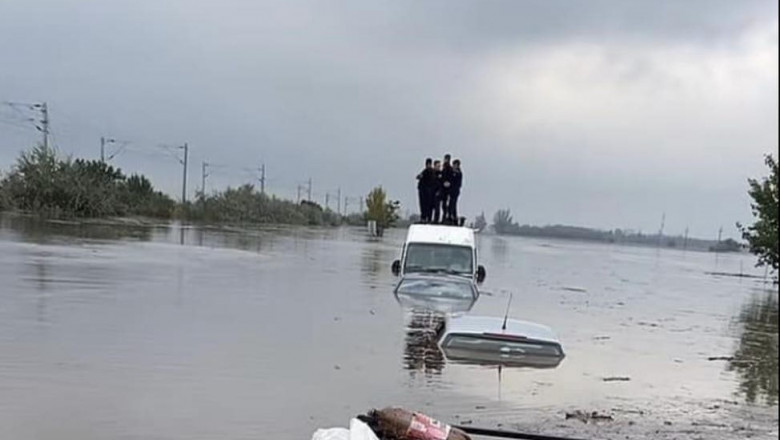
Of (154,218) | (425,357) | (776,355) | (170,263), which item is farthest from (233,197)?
(776,355)

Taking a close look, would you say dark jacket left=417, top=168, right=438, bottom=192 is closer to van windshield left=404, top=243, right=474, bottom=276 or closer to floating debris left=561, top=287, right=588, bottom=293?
van windshield left=404, top=243, right=474, bottom=276

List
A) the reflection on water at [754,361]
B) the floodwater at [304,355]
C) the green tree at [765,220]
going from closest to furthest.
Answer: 1. the green tree at [765,220]
2. the reflection on water at [754,361]
3. the floodwater at [304,355]

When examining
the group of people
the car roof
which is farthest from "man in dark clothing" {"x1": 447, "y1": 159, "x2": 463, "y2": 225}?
the car roof

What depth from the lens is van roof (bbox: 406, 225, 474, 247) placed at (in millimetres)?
11719

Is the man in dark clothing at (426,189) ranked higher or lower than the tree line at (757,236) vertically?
higher

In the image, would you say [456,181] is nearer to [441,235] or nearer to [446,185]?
[446,185]

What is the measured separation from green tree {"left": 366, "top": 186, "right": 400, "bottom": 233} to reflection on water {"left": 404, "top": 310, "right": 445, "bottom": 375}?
5831 millimetres

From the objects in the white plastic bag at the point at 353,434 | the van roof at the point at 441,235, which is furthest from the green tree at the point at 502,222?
the white plastic bag at the point at 353,434

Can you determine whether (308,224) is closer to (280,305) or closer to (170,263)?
(170,263)

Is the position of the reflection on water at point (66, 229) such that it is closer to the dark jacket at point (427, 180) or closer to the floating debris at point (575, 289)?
the dark jacket at point (427, 180)

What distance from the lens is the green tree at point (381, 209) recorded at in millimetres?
16877

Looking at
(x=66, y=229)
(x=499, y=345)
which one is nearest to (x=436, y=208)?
(x=499, y=345)

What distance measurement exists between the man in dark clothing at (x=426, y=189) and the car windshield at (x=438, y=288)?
4.16 ft

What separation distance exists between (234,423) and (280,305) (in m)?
5.85
